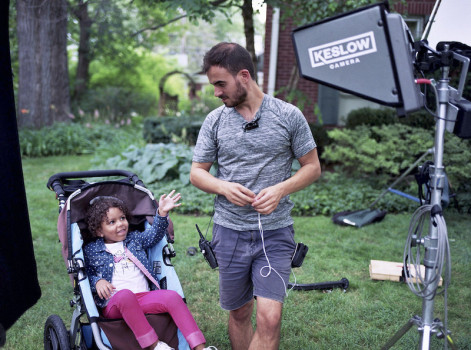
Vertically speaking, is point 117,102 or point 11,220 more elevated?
point 11,220

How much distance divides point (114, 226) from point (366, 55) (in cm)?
203

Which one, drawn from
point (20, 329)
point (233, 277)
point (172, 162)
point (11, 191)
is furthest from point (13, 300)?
point (172, 162)

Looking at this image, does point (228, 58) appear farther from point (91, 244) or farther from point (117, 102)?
point (117, 102)

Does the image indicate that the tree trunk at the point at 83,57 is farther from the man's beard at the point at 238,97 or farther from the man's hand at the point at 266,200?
the man's hand at the point at 266,200

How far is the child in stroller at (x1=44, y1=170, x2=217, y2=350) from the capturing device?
3041 millimetres

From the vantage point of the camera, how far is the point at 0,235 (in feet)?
6.68

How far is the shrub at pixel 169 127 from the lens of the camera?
35.5ft

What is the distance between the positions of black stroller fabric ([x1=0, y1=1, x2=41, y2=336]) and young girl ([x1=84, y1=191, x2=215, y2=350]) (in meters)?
0.89

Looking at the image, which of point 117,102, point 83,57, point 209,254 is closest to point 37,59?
point 117,102

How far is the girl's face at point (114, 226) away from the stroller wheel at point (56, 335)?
1.93 ft

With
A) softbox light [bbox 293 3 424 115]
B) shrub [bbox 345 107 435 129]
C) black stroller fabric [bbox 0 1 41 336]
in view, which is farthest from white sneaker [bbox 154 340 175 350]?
shrub [bbox 345 107 435 129]

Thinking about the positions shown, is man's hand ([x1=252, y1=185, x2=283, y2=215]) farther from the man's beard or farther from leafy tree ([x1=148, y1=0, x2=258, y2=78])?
leafy tree ([x1=148, y1=0, x2=258, y2=78])

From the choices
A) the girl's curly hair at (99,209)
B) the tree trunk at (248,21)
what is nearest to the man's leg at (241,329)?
the girl's curly hair at (99,209)

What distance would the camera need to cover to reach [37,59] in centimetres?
1295
